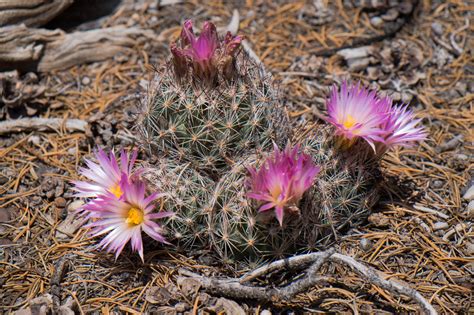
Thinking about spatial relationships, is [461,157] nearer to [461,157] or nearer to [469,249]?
[461,157]

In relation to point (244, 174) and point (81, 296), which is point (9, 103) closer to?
point (81, 296)

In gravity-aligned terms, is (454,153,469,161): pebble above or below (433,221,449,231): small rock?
above

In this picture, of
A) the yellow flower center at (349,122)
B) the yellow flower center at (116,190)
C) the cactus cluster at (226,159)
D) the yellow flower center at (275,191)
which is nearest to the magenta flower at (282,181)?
the yellow flower center at (275,191)

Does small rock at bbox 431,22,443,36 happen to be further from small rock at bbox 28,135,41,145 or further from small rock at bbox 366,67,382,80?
small rock at bbox 28,135,41,145

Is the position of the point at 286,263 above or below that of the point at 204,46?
below

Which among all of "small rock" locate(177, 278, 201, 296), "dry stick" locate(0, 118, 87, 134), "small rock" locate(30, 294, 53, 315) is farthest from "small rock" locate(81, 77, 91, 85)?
"small rock" locate(177, 278, 201, 296)

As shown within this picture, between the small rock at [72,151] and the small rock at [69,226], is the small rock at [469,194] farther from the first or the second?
the small rock at [72,151]

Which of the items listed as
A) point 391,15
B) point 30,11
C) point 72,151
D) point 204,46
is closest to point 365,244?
point 204,46

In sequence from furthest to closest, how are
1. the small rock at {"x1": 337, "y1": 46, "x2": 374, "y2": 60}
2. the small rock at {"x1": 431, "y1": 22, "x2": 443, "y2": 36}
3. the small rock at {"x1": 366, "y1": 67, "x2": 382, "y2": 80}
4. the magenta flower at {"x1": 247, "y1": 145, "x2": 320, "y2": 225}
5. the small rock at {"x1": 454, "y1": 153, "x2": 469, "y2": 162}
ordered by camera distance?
the small rock at {"x1": 431, "y1": 22, "x2": 443, "y2": 36} < the small rock at {"x1": 337, "y1": 46, "x2": 374, "y2": 60} < the small rock at {"x1": 366, "y1": 67, "x2": 382, "y2": 80} < the small rock at {"x1": 454, "y1": 153, "x2": 469, "y2": 162} < the magenta flower at {"x1": 247, "y1": 145, "x2": 320, "y2": 225}
